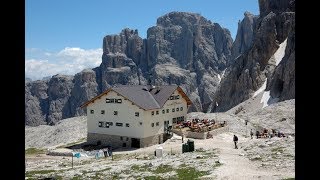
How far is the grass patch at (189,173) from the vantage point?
31539 mm

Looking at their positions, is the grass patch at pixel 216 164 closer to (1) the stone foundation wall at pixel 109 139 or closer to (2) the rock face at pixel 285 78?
(1) the stone foundation wall at pixel 109 139

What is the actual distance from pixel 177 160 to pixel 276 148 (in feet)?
35.5

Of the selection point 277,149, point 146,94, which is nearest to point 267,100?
point 146,94

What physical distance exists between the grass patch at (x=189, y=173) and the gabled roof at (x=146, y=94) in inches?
1095

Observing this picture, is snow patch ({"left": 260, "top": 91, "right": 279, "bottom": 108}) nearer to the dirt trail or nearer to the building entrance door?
the building entrance door

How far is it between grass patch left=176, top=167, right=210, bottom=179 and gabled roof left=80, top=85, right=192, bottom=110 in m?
27.8

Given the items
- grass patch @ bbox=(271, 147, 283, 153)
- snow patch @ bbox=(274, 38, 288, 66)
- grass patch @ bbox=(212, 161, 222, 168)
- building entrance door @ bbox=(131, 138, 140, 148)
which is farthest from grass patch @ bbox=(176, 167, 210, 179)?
snow patch @ bbox=(274, 38, 288, 66)

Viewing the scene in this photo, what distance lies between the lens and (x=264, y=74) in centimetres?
15838
